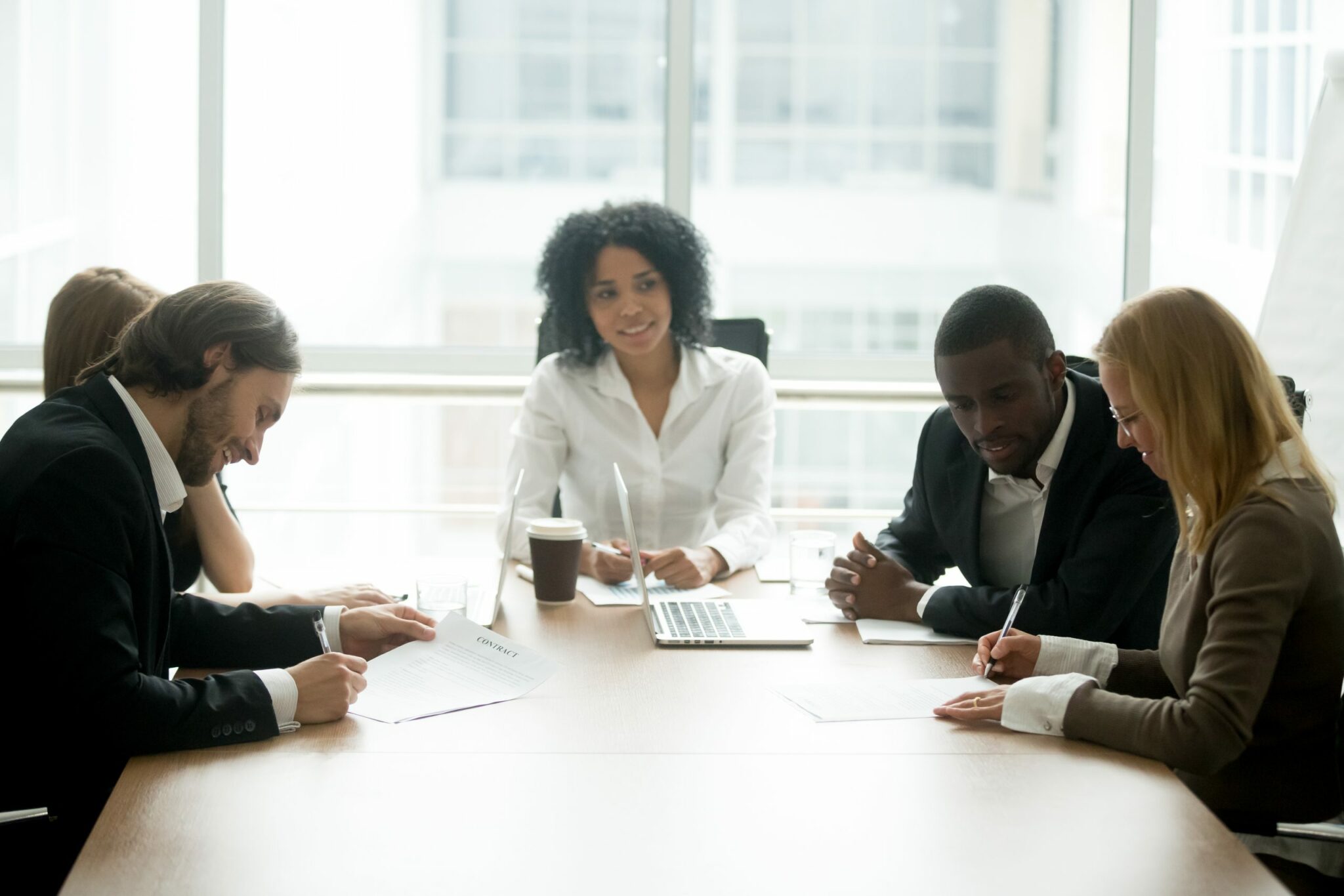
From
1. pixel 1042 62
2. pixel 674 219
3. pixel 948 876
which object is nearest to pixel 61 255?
pixel 674 219

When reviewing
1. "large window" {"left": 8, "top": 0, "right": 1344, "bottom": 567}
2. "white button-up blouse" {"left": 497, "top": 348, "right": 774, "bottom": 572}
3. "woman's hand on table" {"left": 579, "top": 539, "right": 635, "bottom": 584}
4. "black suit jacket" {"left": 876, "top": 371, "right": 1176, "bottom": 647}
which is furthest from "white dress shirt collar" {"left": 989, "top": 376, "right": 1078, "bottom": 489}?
"large window" {"left": 8, "top": 0, "right": 1344, "bottom": 567}

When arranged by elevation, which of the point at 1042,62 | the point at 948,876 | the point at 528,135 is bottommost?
the point at 948,876

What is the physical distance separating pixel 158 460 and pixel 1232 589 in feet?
4.45

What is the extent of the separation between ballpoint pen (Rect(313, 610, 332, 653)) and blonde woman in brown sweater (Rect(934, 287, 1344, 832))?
86 centimetres

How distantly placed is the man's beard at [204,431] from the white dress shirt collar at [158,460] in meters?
0.02

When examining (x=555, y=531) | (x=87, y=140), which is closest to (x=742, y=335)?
(x=555, y=531)

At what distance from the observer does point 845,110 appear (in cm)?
423

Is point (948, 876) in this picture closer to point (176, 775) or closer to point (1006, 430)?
point (176, 775)

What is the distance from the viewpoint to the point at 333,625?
188 centimetres

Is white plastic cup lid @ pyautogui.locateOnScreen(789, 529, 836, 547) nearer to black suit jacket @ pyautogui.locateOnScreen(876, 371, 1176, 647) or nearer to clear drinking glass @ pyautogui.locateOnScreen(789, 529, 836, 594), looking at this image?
clear drinking glass @ pyautogui.locateOnScreen(789, 529, 836, 594)

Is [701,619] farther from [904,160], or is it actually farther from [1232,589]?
[904,160]

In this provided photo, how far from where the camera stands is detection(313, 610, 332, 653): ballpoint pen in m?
1.84

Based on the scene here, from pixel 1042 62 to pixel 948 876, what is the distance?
3581 millimetres

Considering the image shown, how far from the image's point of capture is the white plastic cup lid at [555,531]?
2.19m
